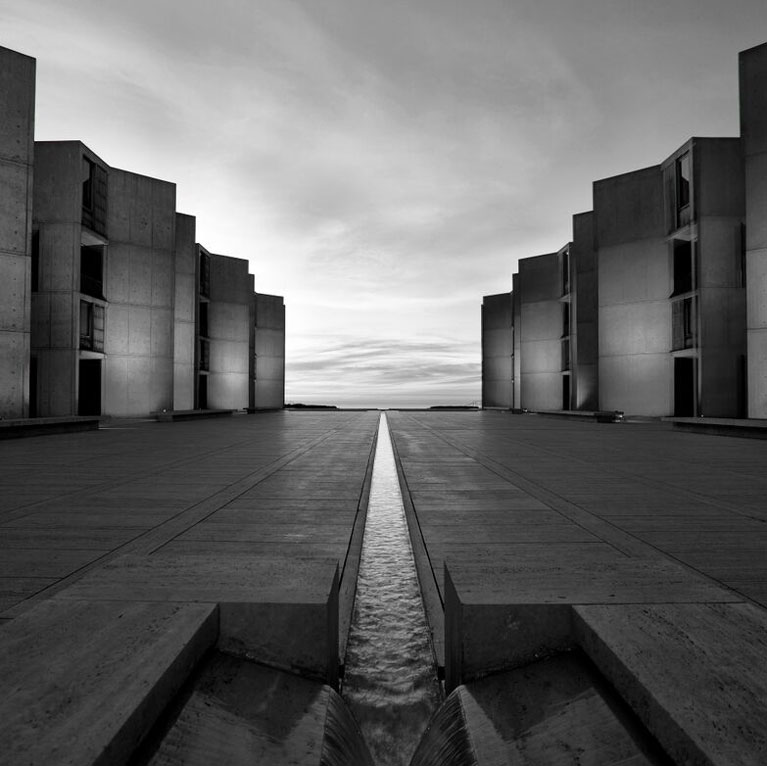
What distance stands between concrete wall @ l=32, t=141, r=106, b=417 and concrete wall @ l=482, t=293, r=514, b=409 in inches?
1346

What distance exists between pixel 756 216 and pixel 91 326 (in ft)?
86.9

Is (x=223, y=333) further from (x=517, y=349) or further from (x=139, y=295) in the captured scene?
(x=517, y=349)

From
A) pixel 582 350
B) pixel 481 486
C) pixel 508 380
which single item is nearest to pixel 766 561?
pixel 481 486

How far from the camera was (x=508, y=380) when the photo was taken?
47.5 meters

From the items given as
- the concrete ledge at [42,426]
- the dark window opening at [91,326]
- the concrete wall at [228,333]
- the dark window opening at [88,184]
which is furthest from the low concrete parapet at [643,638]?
the concrete wall at [228,333]

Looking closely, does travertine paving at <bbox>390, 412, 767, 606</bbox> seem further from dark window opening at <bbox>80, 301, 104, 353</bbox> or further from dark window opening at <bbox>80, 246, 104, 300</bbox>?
dark window opening at <bbox>80, 246, 104, 300</bbox>

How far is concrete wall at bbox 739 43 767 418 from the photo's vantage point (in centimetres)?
1845

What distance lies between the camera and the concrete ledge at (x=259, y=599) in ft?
8.11

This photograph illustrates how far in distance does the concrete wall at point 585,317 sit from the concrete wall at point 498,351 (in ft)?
44.3

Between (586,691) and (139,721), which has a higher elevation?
(139,721)

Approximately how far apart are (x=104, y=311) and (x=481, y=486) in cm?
2314

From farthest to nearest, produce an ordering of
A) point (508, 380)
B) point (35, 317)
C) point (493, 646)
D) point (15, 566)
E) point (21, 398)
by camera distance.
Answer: point (508, 380) → point (35, 317) → point (21, 398) → point (15, 566) → point (493, 646)

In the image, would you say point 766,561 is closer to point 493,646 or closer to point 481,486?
point 493,646

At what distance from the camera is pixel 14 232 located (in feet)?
53.9
